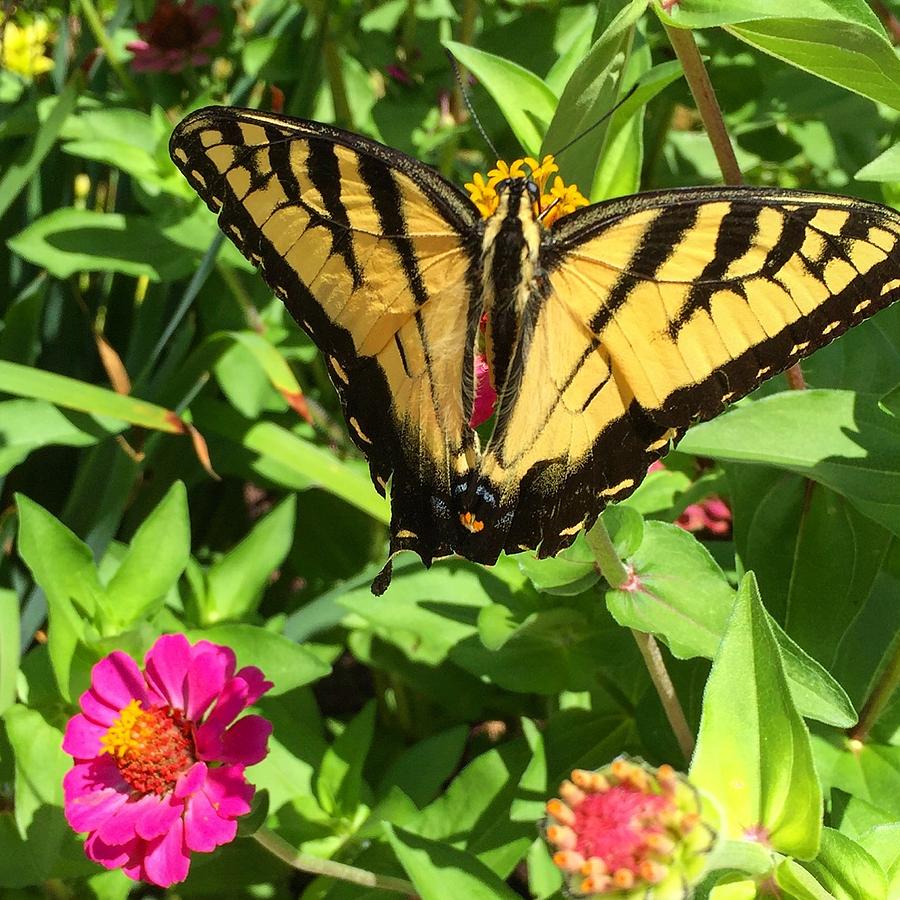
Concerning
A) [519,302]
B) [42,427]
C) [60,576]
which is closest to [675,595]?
[519,302]

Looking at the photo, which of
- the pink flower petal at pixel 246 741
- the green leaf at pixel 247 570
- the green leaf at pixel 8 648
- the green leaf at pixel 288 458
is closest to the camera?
the pink flower petal at pixel 246 741

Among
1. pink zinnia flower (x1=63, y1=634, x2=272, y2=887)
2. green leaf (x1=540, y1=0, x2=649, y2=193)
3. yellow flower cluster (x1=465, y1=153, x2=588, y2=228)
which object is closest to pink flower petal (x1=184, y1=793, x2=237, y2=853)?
pink zinnia flower (x1=63, y1=634, x2=272, y2=887)

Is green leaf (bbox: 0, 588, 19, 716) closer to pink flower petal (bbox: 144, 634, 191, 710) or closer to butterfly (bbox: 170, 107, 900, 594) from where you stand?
pink flower petal (bbox: 144, 634, 191, 710)

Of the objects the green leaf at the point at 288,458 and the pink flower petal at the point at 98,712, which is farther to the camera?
the green leaf at the point at 288,458

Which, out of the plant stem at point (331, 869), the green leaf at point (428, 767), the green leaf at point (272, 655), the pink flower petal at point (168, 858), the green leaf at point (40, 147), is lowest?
the green leaf at point (428, 767)

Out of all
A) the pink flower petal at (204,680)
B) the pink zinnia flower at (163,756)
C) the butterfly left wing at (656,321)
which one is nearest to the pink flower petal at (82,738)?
the pink zinnia flower at (163,756)

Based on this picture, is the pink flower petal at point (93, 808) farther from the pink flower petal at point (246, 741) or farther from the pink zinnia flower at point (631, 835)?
the pink zinnia flower at point (631, 835)
